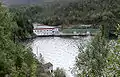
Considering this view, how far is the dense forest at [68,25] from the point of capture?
6.57 m

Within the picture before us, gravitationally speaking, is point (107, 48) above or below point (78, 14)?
above

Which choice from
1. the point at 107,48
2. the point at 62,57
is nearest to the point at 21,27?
the point at 62,57

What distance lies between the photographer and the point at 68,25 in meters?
73.9

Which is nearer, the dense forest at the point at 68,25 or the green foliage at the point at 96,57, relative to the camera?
the dense forest at the point at 68,25

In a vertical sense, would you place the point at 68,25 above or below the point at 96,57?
below

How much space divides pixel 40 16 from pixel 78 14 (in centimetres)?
1022

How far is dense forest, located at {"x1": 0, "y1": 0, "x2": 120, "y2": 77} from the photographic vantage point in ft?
21.6

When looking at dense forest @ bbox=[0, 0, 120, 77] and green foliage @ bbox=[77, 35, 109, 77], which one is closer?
dense forest @ bbox=[0, 0, 120, 77]

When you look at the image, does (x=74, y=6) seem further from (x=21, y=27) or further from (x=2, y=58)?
(x=2, y=58)

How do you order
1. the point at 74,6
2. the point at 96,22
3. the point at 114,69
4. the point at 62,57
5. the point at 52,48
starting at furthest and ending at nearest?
the point at 74,6, the point at 96,22, the point at 52,48, the point at 62,57, the point at 114,69

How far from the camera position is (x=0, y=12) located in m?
8.92

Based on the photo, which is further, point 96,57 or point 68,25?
point 68,25

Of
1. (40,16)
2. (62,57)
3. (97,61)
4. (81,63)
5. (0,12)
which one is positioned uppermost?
(0,12)

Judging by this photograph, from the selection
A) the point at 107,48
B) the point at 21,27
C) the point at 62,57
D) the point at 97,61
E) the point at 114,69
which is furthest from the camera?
the point at 21,27
